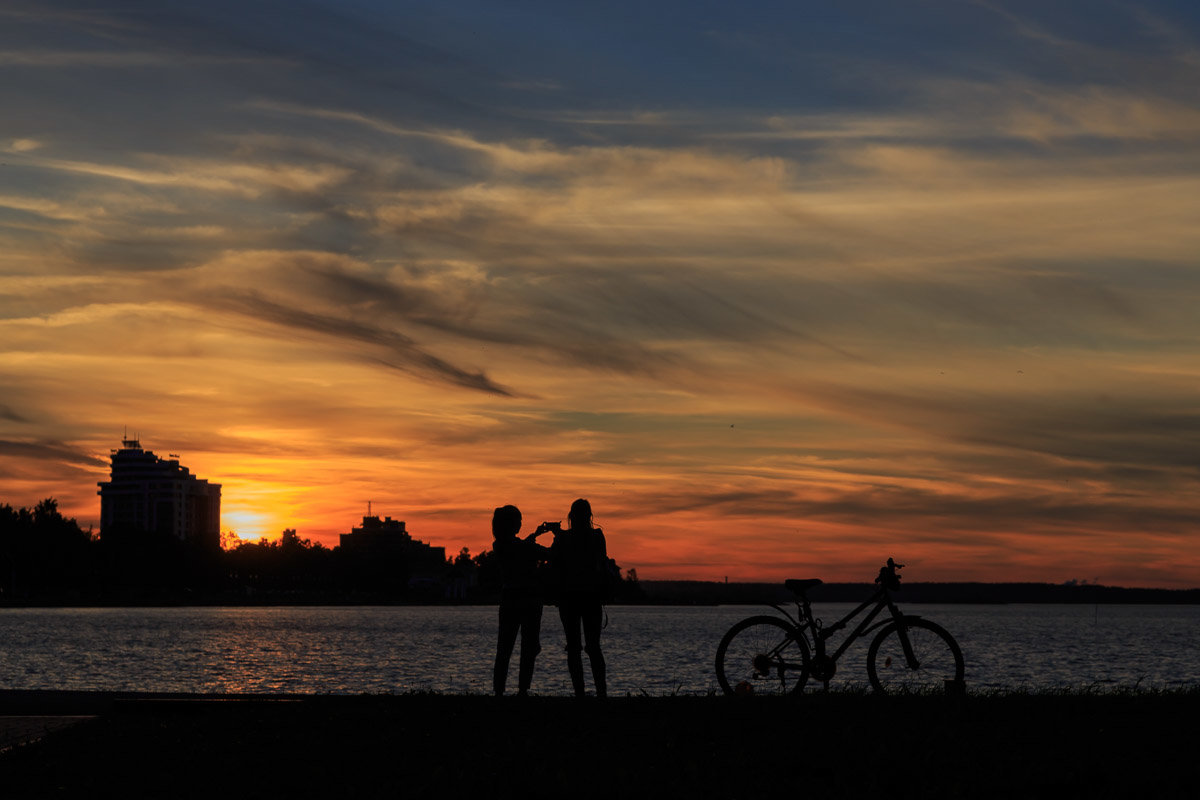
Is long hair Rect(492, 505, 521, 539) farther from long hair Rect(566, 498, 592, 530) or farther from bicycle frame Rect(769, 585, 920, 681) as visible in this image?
bicycle frame Rect(769, 585, 920, 681)

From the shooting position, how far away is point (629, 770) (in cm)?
1035

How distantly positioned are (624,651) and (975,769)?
72.0 meters

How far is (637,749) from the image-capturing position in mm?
11367

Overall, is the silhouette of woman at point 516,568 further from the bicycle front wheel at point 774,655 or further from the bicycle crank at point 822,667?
the bicycle crank at point 822,667

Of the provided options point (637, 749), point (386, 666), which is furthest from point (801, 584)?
point (386, 666)

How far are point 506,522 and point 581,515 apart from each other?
0.93 m

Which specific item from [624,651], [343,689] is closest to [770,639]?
[343,689]

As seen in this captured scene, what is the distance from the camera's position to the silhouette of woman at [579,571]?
1561cm

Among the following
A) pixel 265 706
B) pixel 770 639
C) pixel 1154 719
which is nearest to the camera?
pixel 1154 719

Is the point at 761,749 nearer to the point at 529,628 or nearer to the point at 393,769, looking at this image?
the point at 393,769

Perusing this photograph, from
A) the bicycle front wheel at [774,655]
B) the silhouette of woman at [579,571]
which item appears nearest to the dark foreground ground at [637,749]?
the silhouette of woman at [579,571]

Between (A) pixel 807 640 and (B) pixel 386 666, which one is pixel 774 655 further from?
(B) pixel 386 666

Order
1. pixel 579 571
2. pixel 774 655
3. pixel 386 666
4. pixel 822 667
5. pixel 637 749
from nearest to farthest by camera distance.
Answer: pixel 637 749
pixel 579 571
pixel 822 667
pixel 774 655
pixel 386 666

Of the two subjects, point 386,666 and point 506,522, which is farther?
point 386,666
